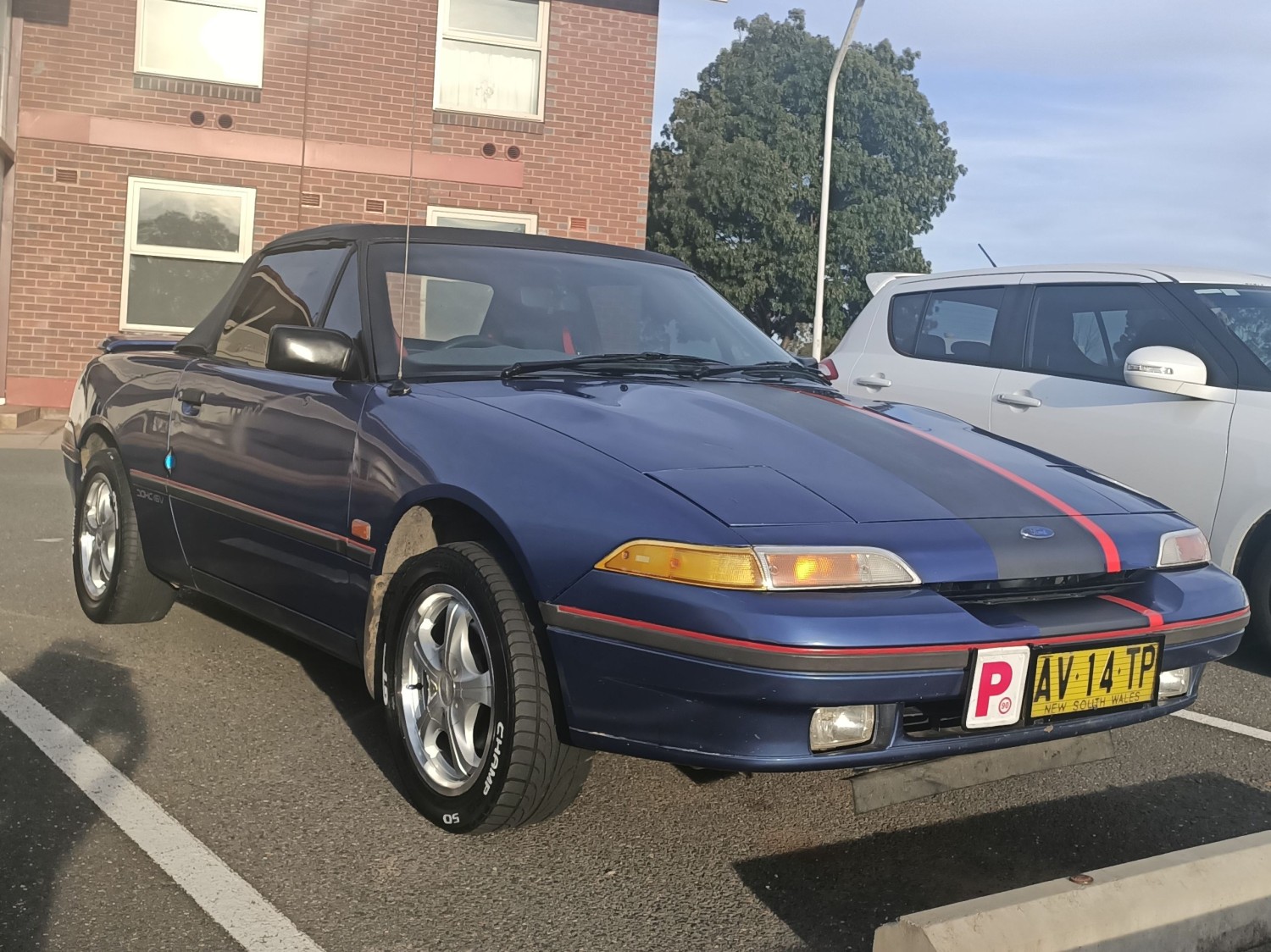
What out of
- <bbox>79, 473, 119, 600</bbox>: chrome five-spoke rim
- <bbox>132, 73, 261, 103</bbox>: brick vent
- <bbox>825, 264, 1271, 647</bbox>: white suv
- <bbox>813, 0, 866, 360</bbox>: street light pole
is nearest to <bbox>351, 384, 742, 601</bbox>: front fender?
<bbox>79, 473, 119, 600</bbox>: chrome five-spoke rim

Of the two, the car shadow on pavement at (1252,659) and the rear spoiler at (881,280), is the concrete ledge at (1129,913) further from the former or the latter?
the rear spoiler at (881,280)

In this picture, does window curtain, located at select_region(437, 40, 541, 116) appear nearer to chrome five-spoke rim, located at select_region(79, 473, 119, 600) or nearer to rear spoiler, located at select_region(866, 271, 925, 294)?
rear spoiler, located at select_region(866, 271, 925, 294)

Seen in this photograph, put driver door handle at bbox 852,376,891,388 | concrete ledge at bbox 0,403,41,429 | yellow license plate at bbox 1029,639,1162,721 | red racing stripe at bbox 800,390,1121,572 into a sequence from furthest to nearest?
1. concrete ledge at bbox 0,403,41,429
2. driver door handle at bbox 852,376,891,388
3. red racing stripe at bbox 800,390,1121,572
4. yellow license plate at bbox 1029,639,1162,721

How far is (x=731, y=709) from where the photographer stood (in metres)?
2.54

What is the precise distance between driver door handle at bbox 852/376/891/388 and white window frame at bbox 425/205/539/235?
8.53 meters

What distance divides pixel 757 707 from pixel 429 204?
520 inches

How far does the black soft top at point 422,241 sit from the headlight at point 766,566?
1.78m

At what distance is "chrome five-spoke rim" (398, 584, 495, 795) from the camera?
3029mm

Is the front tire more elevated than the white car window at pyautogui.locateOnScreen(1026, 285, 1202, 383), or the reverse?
the white car window at pyautogui.locateOnScreen(1026, 285, 1202, 383)

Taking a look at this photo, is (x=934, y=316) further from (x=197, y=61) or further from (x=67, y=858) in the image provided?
(x=197, y=61)

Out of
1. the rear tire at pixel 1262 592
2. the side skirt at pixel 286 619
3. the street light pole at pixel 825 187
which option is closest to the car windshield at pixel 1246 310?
the rear tire at pixel 1262 592

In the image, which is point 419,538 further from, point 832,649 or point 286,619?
point 832,649

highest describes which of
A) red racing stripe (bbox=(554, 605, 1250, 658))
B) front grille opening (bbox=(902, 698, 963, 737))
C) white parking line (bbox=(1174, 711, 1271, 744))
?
red racing stripe (bbox=(554, 605, 1250, 658))

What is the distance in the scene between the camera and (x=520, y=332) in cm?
391
